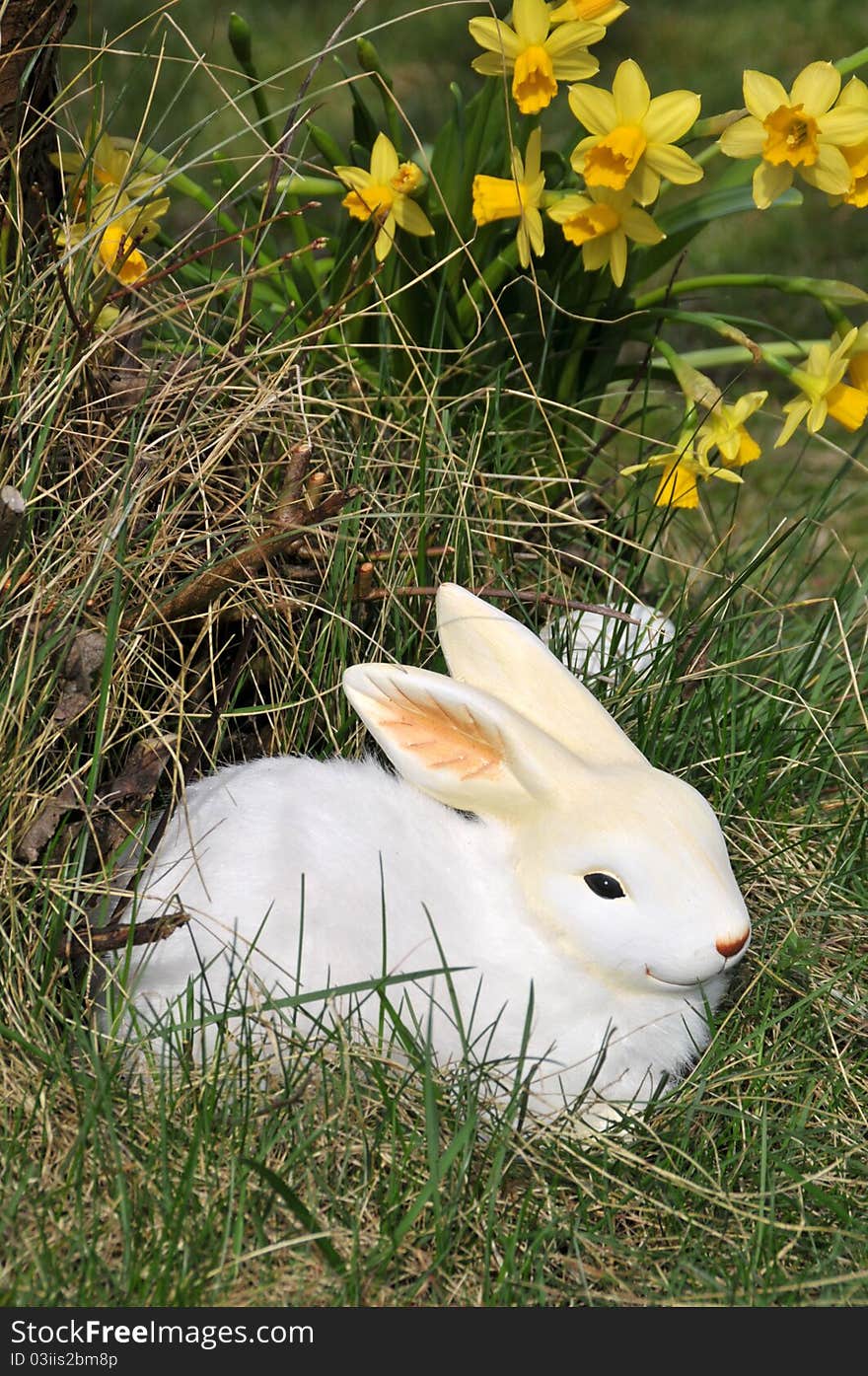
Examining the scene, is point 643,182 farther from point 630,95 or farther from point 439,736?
point 439,736

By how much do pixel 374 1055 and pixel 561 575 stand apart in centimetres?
104

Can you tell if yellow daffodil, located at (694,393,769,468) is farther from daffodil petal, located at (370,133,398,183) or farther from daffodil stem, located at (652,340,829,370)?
daffodil petal, located at (370,133,398,183)

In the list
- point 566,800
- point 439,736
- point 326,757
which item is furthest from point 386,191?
point 566,800

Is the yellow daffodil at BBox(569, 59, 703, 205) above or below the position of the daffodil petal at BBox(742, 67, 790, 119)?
below

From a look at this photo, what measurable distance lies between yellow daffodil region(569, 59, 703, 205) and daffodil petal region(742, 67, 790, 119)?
0.08 m

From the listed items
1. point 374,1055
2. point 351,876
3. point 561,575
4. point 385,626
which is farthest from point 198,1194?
point 561,575

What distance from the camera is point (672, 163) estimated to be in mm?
2473

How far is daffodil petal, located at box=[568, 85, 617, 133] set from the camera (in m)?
2.46

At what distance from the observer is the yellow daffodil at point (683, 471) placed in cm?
253

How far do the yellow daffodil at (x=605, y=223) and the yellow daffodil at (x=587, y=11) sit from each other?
26 cm

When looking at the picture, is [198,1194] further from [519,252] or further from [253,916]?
[519,252]

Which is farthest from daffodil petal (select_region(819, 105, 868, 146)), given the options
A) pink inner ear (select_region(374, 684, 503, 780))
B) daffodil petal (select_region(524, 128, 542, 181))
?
pink inner ear (select_region(374, 684, 503, 780))

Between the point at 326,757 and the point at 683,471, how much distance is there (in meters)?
0.73

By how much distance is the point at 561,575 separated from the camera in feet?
8.96
